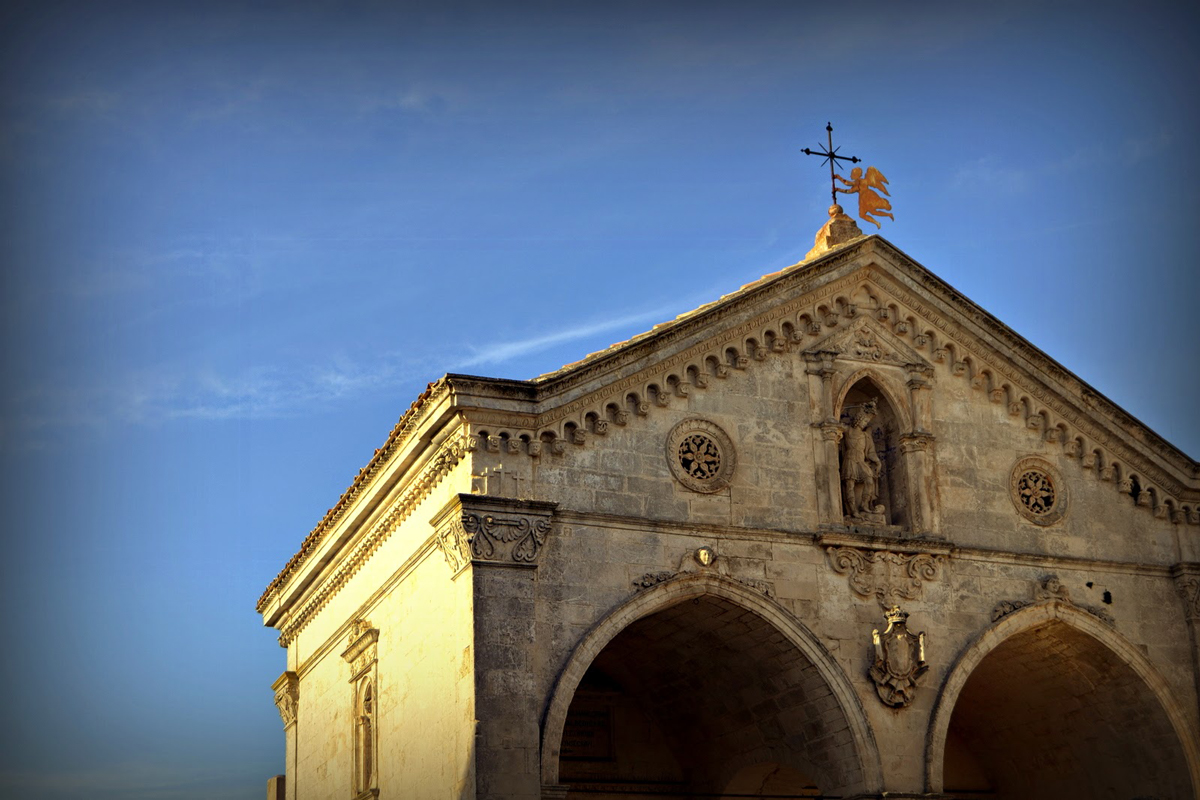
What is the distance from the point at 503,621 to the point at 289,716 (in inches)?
405

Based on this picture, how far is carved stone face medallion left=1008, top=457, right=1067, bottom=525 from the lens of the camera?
74.8 ft

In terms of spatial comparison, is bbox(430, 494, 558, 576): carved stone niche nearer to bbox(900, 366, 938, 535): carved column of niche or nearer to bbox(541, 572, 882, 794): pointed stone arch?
bbox(541, 572, 882, 794): pointed stone arch

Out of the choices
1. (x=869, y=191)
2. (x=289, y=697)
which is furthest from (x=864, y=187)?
(x=289, y=697)

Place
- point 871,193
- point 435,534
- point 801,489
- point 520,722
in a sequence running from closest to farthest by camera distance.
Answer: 1. point 520,722
2. point 435,534
3. point 801,489
4. point 871,193

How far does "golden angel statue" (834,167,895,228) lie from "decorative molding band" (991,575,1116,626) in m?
5.73

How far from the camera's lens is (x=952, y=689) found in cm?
2125

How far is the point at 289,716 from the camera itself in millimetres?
27875

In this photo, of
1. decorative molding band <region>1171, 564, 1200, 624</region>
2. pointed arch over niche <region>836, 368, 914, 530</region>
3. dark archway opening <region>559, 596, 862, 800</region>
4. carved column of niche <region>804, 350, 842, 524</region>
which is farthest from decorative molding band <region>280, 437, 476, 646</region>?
decorative molding band <region>1171, 564, 1200, 624</region>

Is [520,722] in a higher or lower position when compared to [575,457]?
lower

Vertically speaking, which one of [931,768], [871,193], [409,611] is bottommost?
[931,768]

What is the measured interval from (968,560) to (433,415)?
25.3 feet

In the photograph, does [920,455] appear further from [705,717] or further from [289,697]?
[289,697]

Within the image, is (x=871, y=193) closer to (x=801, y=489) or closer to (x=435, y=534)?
(x=801, y=489)

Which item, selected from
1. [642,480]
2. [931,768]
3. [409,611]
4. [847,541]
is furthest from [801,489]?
[409,611]
